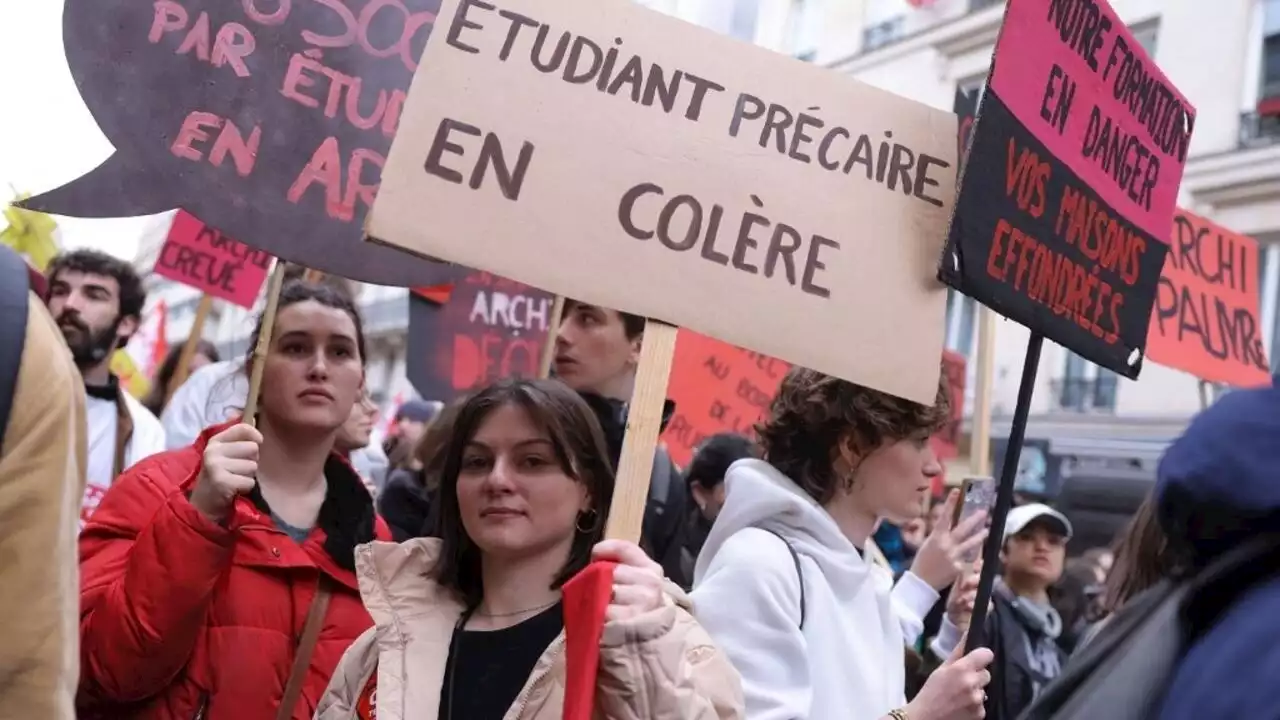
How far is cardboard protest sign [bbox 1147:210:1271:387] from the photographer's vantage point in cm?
407

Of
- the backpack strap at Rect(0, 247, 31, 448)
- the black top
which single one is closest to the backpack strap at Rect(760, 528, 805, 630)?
the black top

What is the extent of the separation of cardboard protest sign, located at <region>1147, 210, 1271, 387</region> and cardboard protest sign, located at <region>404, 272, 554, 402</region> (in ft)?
7.61

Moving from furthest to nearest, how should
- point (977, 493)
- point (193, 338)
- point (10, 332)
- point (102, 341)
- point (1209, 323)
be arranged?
point (193, 338), point (1209, 323), point (102, 341), point (977, 493), point (10, 332)

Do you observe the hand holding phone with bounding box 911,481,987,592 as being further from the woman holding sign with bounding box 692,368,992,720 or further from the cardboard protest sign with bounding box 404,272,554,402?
the cardboard protest sign with bounding box 404,272,554,402

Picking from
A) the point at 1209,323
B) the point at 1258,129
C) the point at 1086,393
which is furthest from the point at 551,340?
the point at 1086,393

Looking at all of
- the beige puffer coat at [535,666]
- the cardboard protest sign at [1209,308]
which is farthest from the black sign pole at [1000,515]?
the cardboard protest sign at [1209,308]

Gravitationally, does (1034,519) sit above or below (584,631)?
above

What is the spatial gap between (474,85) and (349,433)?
6.88 feet

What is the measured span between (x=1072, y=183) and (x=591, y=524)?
3.68ft

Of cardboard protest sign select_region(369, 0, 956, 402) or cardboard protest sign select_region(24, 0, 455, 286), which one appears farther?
cardboard protest sign select_region(24, 0, 455, 286)

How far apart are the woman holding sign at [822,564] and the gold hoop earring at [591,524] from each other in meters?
0.24

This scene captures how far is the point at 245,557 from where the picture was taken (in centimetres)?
220

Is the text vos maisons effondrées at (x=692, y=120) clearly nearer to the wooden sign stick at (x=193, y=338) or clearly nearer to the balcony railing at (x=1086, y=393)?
the wooden sign stick at (x=193, y=338)

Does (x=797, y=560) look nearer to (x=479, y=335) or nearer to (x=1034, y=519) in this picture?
(x=1034, y=519)
